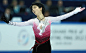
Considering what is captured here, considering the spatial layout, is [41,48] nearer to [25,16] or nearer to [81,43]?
[81,43]

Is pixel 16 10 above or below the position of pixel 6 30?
above

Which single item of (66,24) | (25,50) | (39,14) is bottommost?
(25,50)

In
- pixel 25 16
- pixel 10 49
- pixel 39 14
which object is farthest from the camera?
pixel 25 16

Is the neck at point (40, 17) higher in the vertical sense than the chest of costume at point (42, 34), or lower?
higher

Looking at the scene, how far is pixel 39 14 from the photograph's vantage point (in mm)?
3275

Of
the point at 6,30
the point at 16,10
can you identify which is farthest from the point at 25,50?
the point at 16,10

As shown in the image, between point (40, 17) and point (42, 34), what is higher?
point (40, 17)

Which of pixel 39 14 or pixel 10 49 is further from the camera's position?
pixel 10 49

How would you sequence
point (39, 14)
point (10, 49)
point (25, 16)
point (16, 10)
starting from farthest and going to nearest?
point (16, 10)
point (25, 16)
point (10, 49)
point (39, 14)

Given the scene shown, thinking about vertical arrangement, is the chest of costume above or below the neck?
below

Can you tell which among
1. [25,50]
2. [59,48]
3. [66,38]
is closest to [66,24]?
[66,38]

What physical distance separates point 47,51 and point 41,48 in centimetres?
14

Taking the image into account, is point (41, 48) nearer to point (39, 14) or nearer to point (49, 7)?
point (39, 14)

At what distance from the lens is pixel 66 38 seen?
6.54 m
